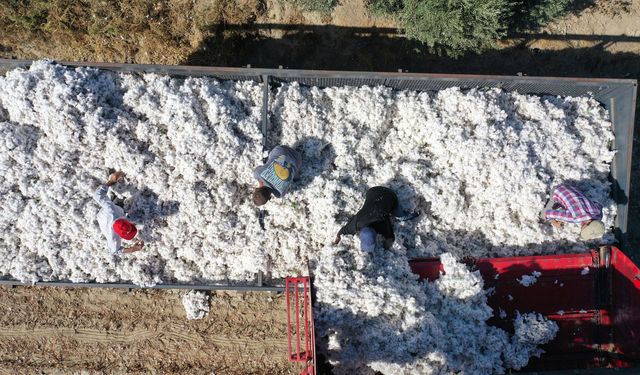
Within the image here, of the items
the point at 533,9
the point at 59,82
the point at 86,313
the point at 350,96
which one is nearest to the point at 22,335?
the point at 86,313

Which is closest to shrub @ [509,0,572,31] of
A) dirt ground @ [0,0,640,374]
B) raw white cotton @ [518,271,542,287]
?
dirt ground @ [0,0,640,374]

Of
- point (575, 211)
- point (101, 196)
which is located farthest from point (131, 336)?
point (575, 211)

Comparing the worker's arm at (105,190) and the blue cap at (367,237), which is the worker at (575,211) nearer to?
the blue cap at (367,237)

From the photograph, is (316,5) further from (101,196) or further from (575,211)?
(575,211)

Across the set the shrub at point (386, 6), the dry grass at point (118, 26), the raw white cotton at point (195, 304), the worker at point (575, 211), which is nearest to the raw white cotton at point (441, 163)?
the worker at point (575, 211)

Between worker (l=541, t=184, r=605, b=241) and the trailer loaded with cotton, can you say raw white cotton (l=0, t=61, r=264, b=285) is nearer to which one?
the trailer loaded with cotton

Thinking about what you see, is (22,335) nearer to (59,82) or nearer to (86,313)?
(86,313)

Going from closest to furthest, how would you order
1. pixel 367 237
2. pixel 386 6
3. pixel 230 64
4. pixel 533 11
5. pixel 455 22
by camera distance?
pixel 367 237
pixel 455 22
pixel 533 11
pixel 386 6
pixel 230 64
